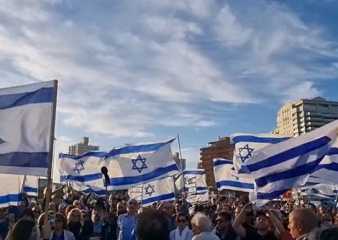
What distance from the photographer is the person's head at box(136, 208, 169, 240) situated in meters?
3.59

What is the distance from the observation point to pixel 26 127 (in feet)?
30.4

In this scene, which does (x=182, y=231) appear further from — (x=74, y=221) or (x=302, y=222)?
(x=302, y=222)

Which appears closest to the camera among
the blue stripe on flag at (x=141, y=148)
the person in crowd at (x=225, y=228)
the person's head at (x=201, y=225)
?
the person's head at (x=201, y=225)

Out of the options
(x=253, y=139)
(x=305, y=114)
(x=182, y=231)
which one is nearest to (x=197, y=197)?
(x=253, y=139)

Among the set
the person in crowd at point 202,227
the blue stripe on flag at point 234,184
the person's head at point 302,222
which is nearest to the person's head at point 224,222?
the person in crowd at point 202,227

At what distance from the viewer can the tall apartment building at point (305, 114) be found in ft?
462

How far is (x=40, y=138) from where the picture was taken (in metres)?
9.09

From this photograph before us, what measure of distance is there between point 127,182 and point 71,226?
23.9 ft

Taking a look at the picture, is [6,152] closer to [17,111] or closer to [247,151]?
[17,111]

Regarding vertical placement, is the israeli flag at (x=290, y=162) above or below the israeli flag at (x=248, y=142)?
below

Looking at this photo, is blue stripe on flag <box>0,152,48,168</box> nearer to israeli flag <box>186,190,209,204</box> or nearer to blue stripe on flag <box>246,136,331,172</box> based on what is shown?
blue stripe on flag <box>246,136,331,172</box>

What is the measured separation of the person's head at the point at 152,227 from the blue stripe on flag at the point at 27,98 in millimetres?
6029

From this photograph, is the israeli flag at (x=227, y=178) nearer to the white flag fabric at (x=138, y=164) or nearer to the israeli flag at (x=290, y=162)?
the white flag fabric at (x=138, y=164)

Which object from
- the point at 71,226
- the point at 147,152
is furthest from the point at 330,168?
the point at 147,152
